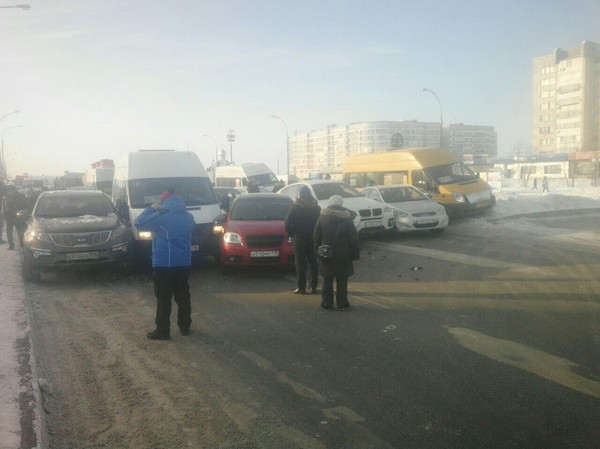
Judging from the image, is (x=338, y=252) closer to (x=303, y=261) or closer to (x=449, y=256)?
(x=303, y=261)

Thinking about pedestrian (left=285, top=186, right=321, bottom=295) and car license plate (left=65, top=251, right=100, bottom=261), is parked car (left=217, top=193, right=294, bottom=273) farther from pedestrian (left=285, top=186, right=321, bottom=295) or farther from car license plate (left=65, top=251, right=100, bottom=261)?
car license plate (left=65, top=251, right=100, bottom=261)

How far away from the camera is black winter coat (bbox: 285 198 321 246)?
9.21 m

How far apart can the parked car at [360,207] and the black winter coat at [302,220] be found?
587cm

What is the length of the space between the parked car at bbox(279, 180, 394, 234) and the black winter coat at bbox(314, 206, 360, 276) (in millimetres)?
6861

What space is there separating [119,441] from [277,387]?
1.48m

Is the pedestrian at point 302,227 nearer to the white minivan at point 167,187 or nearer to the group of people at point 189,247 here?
the group of people at point 189,247

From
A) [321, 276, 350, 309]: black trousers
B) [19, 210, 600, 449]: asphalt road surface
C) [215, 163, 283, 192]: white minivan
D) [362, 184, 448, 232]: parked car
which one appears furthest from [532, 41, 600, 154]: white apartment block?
[321, 276, 350, 309]: black trousers

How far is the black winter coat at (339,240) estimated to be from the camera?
8016 mm

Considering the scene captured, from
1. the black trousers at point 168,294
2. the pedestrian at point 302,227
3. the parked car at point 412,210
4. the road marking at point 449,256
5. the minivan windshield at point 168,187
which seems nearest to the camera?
the black trousers at point 168,294

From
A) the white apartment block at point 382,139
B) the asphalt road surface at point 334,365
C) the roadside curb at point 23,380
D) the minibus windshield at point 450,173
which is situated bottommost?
the asphalt road surface at point 334,365

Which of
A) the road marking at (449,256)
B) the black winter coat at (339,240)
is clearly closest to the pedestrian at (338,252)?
the black winter coat at (339,240)

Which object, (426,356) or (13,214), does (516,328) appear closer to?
(426,356)

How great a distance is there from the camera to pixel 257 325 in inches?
284

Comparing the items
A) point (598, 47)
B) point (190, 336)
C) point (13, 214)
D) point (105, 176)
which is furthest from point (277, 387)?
point (598, 47)
